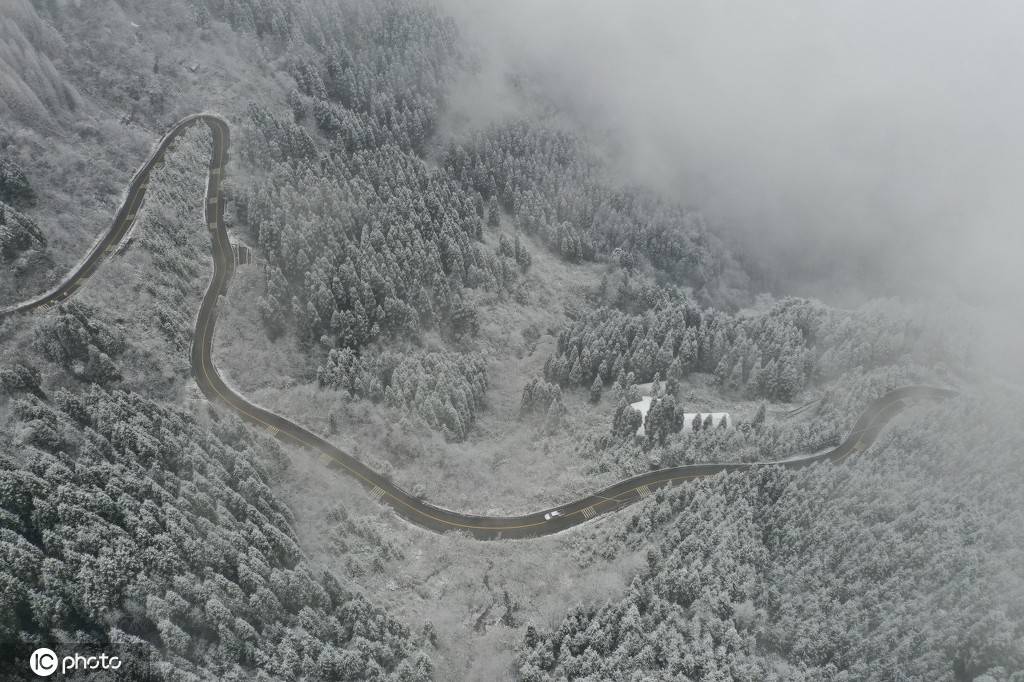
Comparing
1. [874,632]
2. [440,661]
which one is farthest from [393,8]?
[874,632]

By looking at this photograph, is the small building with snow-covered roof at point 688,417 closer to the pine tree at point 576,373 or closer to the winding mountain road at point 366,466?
the winding mountain road at point 366,466

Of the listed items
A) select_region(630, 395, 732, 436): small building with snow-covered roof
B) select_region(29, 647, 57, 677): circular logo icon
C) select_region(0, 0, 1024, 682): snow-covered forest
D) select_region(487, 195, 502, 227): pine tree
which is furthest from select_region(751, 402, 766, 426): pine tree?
select_region(29, 647, 57, 677): circular logo icon

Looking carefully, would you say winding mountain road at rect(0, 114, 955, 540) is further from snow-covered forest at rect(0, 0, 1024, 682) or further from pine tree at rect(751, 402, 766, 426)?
pine tree at rect(751, 402, 766, 426)

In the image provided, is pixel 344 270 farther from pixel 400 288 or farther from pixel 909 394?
pixel 909 394

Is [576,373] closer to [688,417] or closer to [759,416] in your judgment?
[688,417]

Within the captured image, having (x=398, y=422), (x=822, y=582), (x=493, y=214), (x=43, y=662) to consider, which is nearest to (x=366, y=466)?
(x=398, y=422)

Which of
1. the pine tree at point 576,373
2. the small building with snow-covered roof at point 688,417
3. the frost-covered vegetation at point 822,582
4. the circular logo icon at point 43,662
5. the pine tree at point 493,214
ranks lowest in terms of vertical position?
the circular logo icon at point 43,662

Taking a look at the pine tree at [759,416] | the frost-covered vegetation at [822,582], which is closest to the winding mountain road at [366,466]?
the frost-covered vegetation at [822,582]
